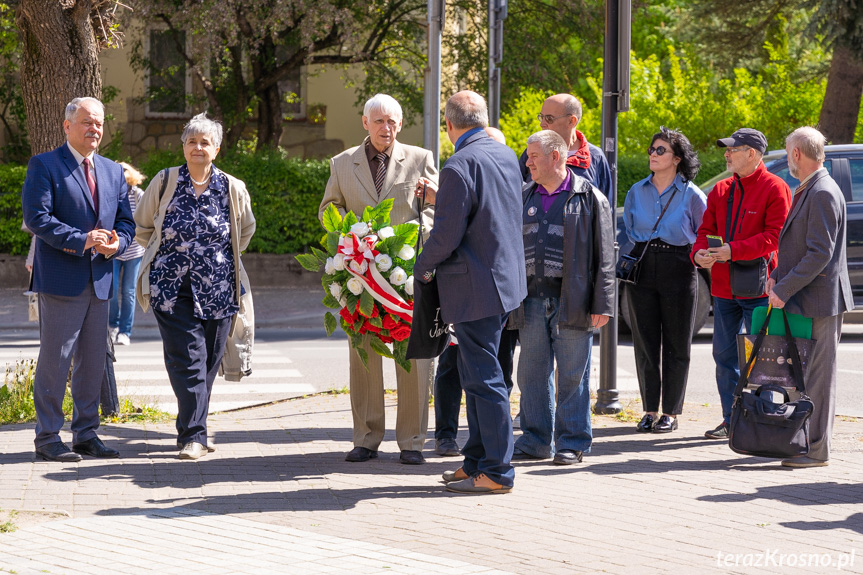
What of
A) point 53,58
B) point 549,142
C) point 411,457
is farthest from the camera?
point 53,58

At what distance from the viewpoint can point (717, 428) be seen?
761 centimetres

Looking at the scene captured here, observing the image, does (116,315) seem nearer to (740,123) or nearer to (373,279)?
(373,279)

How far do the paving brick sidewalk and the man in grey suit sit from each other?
378 millimetres

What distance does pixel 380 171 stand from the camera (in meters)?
6.80

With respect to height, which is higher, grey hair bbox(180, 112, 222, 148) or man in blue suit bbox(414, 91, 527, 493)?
grey hair bbox(180, 112, 222, 148)

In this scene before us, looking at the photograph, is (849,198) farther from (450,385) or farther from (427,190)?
(427,190)

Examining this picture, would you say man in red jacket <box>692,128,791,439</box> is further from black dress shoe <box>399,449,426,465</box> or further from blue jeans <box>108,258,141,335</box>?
blue jeans <box>108,258,141,335</box>

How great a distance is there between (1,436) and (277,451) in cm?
189

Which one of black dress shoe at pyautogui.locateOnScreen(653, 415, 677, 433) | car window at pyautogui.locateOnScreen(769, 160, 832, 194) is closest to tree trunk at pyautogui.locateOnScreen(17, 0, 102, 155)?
black dress shoe at pyautogui.locateOnScreen(653, 415, 677, 433)

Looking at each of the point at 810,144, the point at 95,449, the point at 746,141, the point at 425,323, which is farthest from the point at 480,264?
the point at 95,449

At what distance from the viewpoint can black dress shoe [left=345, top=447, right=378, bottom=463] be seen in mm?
6742

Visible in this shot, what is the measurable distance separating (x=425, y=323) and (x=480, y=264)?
0.47 metres

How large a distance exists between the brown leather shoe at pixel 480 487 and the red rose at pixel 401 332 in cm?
95

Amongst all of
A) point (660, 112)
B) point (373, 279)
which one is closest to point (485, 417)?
point (373, 279)
